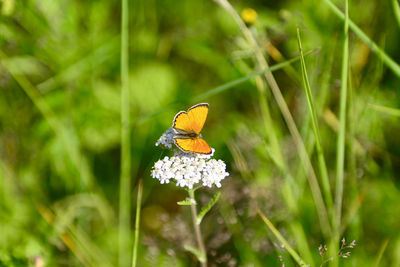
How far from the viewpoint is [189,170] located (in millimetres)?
1807

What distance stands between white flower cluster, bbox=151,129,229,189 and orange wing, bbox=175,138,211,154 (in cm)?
10

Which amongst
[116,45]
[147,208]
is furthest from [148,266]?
[116,45]

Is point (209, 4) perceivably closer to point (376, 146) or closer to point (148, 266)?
point (376, 146)

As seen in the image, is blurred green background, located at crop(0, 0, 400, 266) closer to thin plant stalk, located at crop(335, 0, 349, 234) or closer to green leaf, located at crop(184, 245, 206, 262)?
thin plant stalk, located at crop(335, 0, 349, 234)

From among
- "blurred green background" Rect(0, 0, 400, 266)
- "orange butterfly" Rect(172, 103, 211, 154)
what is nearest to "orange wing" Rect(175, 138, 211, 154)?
"orange butterfly" Rect(172, 103, 211, 154)

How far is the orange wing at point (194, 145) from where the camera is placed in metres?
1.71

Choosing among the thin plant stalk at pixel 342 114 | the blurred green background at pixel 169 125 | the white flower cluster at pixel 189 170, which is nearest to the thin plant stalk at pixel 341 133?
the thin plant stalk at pixel 342 114

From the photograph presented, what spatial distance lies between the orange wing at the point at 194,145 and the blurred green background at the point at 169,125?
67cm

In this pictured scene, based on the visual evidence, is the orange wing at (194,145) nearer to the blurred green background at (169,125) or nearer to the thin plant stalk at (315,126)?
the thin plant stalk at (315,126)

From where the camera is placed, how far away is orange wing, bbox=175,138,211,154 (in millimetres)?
1715

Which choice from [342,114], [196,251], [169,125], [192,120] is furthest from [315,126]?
[169,125]

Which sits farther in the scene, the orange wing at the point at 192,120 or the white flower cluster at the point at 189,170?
the orange wing at the point at 192,120

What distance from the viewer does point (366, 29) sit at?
3.13 meters

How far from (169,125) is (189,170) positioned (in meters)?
1.44
